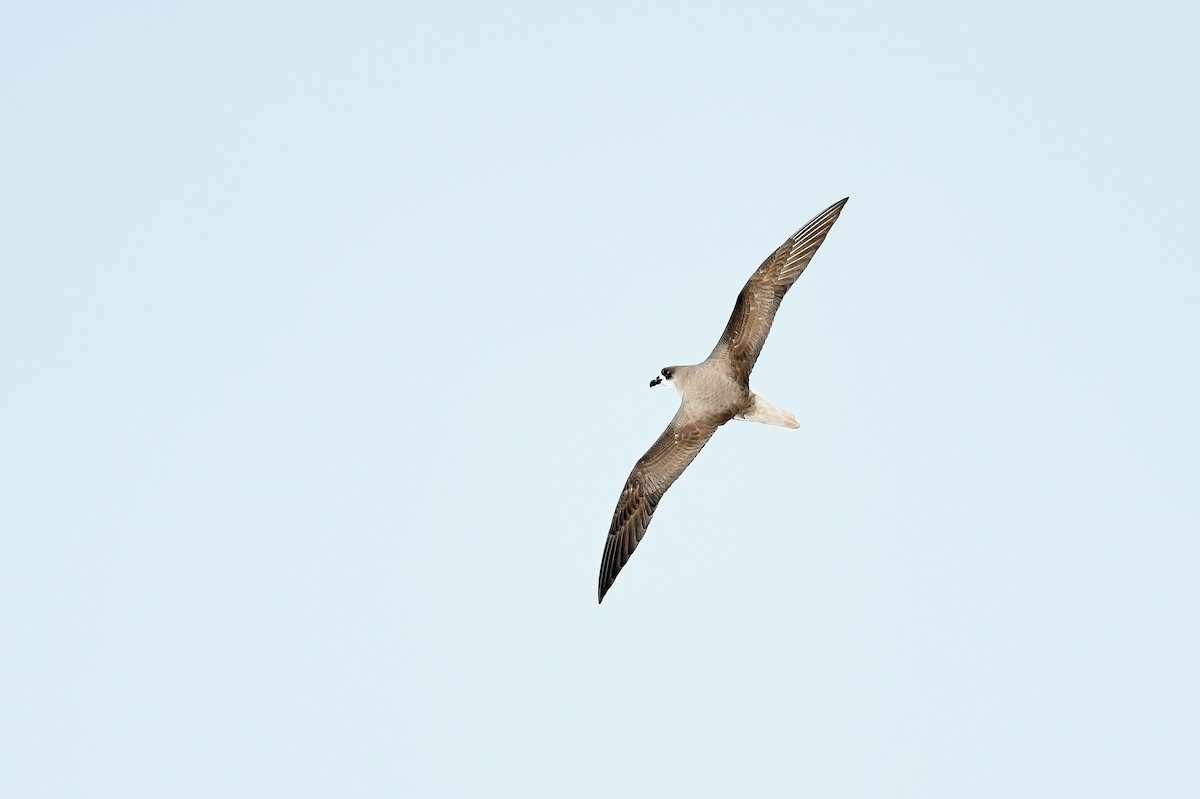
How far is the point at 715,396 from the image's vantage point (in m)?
26.5

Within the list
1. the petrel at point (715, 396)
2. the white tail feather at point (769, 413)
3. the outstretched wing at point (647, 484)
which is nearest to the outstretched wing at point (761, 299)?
the petrel at point (715, 396)

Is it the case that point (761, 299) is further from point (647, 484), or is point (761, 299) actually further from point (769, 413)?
point (647, 484)

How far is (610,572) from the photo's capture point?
89.1 ft

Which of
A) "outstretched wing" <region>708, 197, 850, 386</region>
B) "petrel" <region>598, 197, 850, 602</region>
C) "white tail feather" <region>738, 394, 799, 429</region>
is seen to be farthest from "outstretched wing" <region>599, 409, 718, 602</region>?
"outstretched wing" <region>708, 197, 850, 386</region>

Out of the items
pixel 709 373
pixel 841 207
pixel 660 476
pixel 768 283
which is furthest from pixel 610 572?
pixel 841 207

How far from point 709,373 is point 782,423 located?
1756mm

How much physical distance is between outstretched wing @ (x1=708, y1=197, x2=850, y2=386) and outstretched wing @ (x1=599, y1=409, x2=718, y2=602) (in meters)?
1.61

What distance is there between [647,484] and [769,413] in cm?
288

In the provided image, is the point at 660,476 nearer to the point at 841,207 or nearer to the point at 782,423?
the point at 782,423

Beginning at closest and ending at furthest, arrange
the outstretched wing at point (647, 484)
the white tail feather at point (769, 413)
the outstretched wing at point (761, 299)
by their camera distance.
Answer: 1. the outstretched wing at point (761, 299)
2. the white tail feather at point (769, 413)
3. the outstretched wing at point (647, 484)

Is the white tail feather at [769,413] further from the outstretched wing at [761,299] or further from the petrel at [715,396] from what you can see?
the outstretched wing at [761,299]

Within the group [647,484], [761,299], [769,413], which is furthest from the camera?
[647,484]

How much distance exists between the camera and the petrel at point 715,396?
85.5 feet

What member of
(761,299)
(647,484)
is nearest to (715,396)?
(761,299)
